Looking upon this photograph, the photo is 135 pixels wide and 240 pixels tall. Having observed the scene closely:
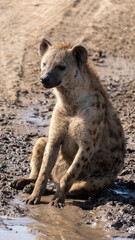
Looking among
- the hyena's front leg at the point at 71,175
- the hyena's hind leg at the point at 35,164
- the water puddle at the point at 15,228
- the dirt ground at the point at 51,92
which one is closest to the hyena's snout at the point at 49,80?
the hyena's front leg at the point at 71,175

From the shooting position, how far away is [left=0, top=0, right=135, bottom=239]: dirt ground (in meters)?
5.23

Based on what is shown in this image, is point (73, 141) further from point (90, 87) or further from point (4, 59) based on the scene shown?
point (4, 59)

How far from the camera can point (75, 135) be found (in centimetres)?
526

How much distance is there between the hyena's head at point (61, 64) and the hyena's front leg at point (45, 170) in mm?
566

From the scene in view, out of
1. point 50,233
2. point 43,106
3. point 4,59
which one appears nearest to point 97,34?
point 4,59

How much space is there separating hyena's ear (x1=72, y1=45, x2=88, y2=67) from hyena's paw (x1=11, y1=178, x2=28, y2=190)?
3.80ft

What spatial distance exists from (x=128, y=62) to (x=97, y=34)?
4.20 ft

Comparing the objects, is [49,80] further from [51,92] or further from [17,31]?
[17,31]

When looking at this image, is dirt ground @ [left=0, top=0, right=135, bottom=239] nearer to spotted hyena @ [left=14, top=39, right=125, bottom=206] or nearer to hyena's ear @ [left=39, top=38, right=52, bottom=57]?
spotted hyena @ [left=14, top=39, right=125, bottom=206]

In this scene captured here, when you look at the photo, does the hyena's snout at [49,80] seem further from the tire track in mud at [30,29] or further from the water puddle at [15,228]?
the tire track in mud at [30,29]

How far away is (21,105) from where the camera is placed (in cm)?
809

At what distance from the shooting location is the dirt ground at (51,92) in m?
5.23

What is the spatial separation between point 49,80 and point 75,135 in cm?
53

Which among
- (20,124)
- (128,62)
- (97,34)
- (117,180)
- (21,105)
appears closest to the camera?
(117,180)
